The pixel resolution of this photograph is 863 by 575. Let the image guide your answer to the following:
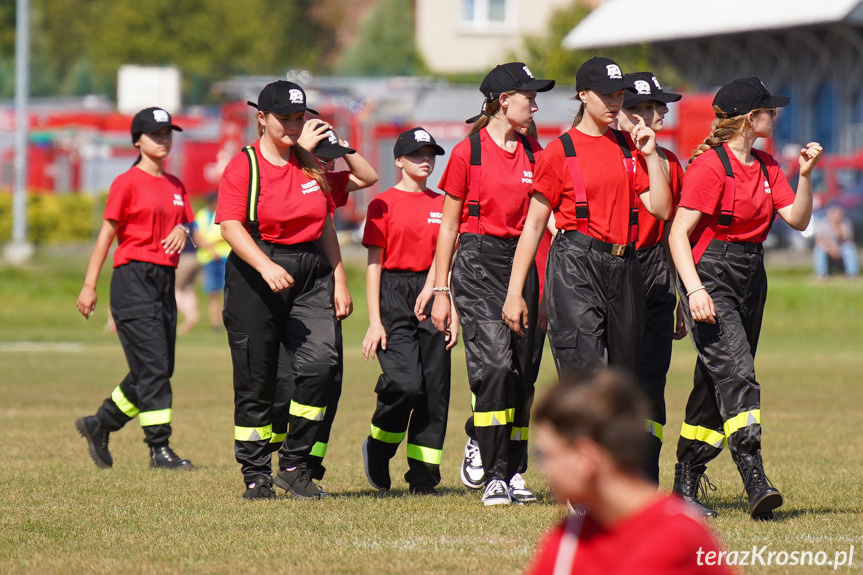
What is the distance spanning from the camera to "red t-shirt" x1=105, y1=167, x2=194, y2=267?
8797 millimetres

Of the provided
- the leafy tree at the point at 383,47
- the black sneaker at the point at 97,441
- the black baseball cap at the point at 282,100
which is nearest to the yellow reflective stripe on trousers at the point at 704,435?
the black baseball cap at the point at 282,100

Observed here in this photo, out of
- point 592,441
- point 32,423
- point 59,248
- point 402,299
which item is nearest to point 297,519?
point 402,299

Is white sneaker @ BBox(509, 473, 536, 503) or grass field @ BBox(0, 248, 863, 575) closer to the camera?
grass field @ BBox(0, 248, 863, 575)

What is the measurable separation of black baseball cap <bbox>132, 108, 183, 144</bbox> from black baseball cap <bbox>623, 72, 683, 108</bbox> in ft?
11.3

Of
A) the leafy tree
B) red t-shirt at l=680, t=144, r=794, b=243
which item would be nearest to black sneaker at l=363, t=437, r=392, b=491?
red t-shirt at l=680, t=144, r=794, b=243

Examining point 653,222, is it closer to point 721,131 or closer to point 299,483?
point 721,131

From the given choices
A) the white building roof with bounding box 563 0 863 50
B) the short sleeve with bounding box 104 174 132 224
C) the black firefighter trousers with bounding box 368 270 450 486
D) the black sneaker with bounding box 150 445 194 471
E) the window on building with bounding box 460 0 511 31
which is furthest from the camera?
the window on building with bounding box 460 0 511 31

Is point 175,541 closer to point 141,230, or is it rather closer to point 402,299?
point 402,299

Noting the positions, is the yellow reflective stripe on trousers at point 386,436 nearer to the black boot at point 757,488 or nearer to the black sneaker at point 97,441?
the black boot at point 757,488

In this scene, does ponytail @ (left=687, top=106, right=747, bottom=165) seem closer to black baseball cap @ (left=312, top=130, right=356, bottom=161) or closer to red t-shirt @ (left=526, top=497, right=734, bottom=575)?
black baseball cap @ (left=312, top=130, right=356, bottom=161)

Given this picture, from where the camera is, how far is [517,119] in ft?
23.0

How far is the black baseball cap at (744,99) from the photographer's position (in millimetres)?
6676

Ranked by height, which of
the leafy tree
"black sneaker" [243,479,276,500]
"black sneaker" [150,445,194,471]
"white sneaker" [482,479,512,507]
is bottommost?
"black sneaker" [150,445,194,471]

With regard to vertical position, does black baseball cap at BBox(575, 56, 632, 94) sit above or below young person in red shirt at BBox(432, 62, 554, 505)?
above
